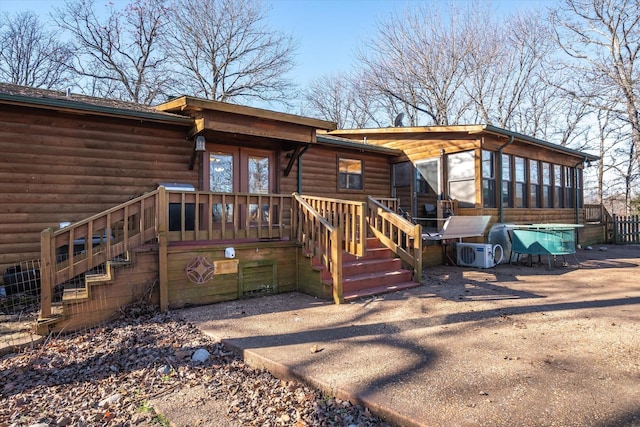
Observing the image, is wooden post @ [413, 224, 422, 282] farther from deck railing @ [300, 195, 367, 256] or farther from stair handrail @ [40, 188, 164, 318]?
stair handrail @ [40, 188, 164, 318]

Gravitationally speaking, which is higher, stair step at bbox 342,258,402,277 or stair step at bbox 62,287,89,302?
stair step at bbox 342,258,402,277

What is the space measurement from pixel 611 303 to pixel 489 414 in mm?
4157

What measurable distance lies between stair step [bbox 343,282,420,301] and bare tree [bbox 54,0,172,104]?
55.9 feet

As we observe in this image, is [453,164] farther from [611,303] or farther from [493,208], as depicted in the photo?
[611,303]

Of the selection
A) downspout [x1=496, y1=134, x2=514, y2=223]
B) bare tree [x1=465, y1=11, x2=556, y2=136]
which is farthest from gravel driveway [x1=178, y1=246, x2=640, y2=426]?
bare tree [x1=465, y1=11, x2=556, y2=136]

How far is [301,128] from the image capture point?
26.2ft

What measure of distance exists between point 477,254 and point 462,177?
2.12m

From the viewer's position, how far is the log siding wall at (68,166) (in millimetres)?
6023

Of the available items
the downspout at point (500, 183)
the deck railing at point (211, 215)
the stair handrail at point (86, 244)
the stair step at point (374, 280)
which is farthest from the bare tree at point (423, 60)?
the stair handrail at point (86, 244)

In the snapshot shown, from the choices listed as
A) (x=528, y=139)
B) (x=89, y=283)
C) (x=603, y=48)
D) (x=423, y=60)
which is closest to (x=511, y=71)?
(x=603, y=48)

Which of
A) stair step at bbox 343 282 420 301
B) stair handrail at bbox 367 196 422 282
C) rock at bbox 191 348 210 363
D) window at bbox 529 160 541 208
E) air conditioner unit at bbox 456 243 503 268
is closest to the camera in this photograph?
rock at bbox 191 348 210 363

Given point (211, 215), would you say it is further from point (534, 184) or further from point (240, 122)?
point (534, 184)

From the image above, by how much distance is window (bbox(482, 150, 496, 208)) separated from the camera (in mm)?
9641

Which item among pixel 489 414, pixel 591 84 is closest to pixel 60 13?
pixel 489 414
